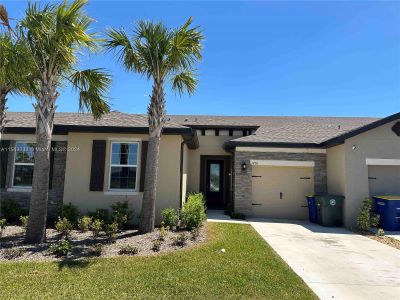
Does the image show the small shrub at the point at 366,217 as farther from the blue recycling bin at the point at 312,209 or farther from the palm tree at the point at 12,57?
the palm tree at the point at 12,57

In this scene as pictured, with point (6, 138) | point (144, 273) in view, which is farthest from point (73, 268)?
point (6, 138)

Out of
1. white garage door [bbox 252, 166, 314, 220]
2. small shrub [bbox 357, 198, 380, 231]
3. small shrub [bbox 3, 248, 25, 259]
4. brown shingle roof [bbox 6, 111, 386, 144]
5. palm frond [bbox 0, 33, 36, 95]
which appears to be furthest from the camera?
white garage door [bbox 252, 166, 314, 220]

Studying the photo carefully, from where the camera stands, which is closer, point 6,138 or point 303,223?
point 6,138

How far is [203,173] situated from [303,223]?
6335 mm

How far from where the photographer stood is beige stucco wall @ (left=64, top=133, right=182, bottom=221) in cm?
1027

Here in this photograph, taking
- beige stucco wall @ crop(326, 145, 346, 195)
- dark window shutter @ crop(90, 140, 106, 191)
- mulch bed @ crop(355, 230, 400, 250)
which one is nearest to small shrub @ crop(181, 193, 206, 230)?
dark window shutter @ crop(90, 140, 106, 191)

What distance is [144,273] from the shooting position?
534cm

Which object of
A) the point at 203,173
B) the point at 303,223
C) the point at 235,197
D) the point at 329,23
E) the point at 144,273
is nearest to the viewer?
the point at 144,273

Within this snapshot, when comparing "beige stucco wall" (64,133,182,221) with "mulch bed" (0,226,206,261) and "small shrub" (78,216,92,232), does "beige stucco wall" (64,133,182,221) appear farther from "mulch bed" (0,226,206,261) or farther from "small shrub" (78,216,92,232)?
"mulch bed" (0,226,206,261)

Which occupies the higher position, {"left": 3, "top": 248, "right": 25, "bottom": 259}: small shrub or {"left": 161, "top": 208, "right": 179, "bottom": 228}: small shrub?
{"left": 161, "top": 208, "right": 179, "bottom": 228}: small shrub

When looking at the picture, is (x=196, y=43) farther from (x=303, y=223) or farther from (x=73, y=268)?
(x=303, y=223)

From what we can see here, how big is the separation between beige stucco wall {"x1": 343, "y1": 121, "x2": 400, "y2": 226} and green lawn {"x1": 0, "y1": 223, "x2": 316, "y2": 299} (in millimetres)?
5726

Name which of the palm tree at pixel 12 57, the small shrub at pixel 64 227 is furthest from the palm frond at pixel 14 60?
the small shrub at pixel 64 227

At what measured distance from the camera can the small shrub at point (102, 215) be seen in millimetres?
9520
